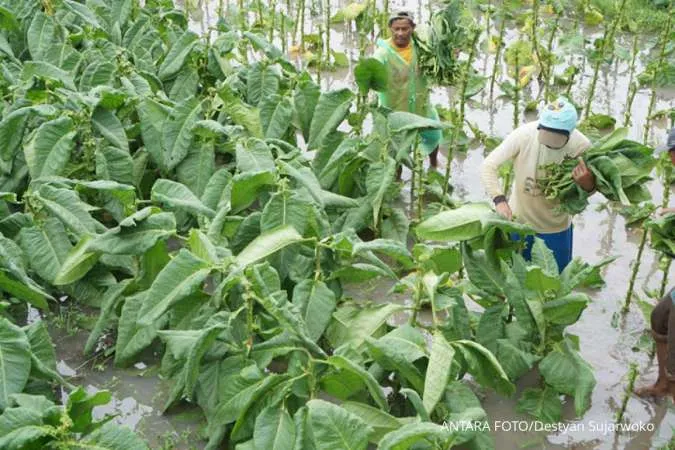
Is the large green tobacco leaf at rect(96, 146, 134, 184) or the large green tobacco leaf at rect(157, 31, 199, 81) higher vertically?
the large green tobacco leaf at rect(157, 31, 199, 81)

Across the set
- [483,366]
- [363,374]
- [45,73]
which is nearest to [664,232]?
[483,366]

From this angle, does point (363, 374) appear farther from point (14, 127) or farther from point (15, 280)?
point (14, 127)

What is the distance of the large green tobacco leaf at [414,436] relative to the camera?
2938 mm

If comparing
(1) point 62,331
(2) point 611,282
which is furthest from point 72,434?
(2) point 611,282

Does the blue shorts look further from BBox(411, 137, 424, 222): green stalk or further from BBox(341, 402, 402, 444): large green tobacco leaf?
BBox(341, 402, 402, 444): large green tobacco leaf

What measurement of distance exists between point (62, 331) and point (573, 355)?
2195 millimetres

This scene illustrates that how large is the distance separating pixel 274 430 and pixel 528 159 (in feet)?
5.36

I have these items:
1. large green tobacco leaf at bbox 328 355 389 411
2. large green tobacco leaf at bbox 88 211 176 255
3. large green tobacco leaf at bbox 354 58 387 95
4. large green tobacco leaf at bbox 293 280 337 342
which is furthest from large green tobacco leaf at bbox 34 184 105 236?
large green tobacco leaf at bbox 354 58 387 95

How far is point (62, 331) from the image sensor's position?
4336 millimetres

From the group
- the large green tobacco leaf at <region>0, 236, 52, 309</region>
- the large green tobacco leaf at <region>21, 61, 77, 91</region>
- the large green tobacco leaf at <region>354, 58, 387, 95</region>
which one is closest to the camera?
the large green tobacco leaf at <region>0, 236, 52, 309</region>

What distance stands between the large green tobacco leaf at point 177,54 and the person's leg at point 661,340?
2972mm

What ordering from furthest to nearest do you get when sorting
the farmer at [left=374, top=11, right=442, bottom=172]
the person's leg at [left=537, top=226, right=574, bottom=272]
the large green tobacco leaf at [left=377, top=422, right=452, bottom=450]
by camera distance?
1. the farmer at [left=374, top=11, right=442, bottom=172]
2. the person's leg at [left=537, top=226, right=574, bottom=272]
3. the large green tobacco leaf at [left=377, top=422, right=452, bottom=450]

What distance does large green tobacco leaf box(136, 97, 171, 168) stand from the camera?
16.3 feet

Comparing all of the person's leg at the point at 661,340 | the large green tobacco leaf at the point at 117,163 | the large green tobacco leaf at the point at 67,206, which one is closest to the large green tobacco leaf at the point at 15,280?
the large green tobacco leaf at the point at 67,206
